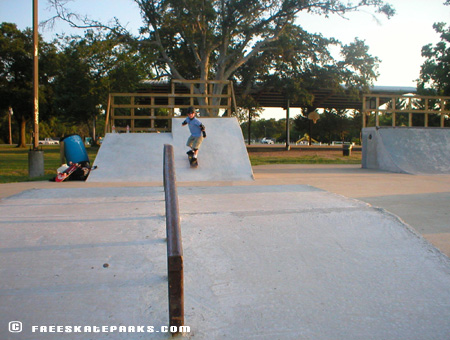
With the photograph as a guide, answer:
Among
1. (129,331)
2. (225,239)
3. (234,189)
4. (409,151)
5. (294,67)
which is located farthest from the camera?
(294,67)

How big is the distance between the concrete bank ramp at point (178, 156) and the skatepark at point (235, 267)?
147 inches

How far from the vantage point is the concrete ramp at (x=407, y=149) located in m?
14.5

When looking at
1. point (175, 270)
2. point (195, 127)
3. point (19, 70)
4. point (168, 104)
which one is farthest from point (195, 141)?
point (19, 70)

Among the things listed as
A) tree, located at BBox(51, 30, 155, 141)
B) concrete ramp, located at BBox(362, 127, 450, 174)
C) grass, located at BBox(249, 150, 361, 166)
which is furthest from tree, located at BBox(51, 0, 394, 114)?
concrete ramp, located at BBox(362, 127, 450, 174)

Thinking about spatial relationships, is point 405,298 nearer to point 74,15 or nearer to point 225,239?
point 225,239

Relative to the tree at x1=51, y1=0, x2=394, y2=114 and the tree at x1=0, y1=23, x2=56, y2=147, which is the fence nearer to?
the tree at x1=51, y1=0, x2=394, y2=114

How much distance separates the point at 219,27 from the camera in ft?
87.9

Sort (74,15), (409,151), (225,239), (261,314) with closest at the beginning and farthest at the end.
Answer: (261,314)
(225,239)
(409,151)
(74,15)

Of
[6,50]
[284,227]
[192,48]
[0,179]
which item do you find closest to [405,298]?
[284,227]

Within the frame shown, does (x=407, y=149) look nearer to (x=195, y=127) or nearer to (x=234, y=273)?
(x=195, y=127)

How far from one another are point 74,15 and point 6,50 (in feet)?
60.7

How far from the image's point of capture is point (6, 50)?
41.1 metres

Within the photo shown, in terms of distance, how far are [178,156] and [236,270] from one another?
7.86 meters

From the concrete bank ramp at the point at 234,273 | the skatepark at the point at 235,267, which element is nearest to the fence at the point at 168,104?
the skatepark at the point at 235,267
